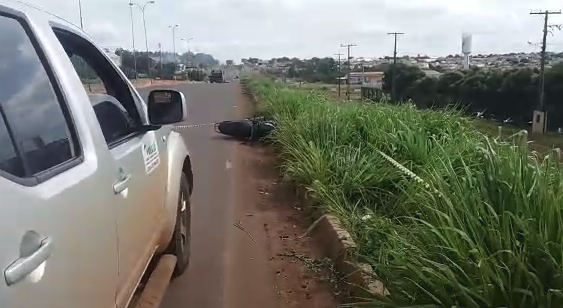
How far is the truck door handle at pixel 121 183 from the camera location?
266cm

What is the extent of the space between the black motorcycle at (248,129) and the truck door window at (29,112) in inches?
396

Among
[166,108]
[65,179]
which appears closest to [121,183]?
[65,179]

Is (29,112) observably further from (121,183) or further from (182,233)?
(182,233)

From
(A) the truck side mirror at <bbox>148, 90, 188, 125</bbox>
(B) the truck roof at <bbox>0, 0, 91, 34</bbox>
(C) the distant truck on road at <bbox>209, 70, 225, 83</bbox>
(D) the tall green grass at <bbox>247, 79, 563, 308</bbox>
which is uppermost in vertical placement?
(B) the truck roof at <bbox>0, 0, 91, 34</bbox>

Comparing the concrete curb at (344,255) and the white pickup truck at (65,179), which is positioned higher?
the white pickup truck at (65,179)

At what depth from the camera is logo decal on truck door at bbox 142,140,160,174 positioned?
3490 millimetres

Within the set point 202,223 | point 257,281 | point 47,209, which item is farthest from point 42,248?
point 202,223

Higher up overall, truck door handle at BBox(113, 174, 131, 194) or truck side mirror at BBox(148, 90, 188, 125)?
truck side mirror at BBox(148, 90, 188, 125)

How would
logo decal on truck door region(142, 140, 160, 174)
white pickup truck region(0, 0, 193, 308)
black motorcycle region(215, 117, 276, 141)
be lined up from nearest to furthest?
1. white pickup truck region(0, 0, 193, 308)
2. logo decal on truck door region(142, 140, 160, 174)
3. black motorcycle region(215, 117, 276, 141)

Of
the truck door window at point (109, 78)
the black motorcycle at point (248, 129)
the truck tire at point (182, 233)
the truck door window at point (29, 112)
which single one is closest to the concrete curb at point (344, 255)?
the truck tire at point (182, 233)

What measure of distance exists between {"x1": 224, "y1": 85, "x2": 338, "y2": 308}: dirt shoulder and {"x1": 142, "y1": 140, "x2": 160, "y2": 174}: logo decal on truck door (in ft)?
4.26

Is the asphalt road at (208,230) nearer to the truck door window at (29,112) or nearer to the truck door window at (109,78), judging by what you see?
the truck door window at (109,78)

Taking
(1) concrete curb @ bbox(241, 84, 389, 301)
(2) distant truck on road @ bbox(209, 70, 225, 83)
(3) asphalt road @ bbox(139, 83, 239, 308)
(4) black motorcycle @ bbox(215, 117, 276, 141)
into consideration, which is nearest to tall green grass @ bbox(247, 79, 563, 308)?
(1) concrete curb @ bbox(241, 84, 389, 301)

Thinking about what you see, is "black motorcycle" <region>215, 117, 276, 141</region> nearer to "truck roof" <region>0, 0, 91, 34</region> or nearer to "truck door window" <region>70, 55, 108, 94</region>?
"truck door window" <region>70, 55, 108, 94</region>
